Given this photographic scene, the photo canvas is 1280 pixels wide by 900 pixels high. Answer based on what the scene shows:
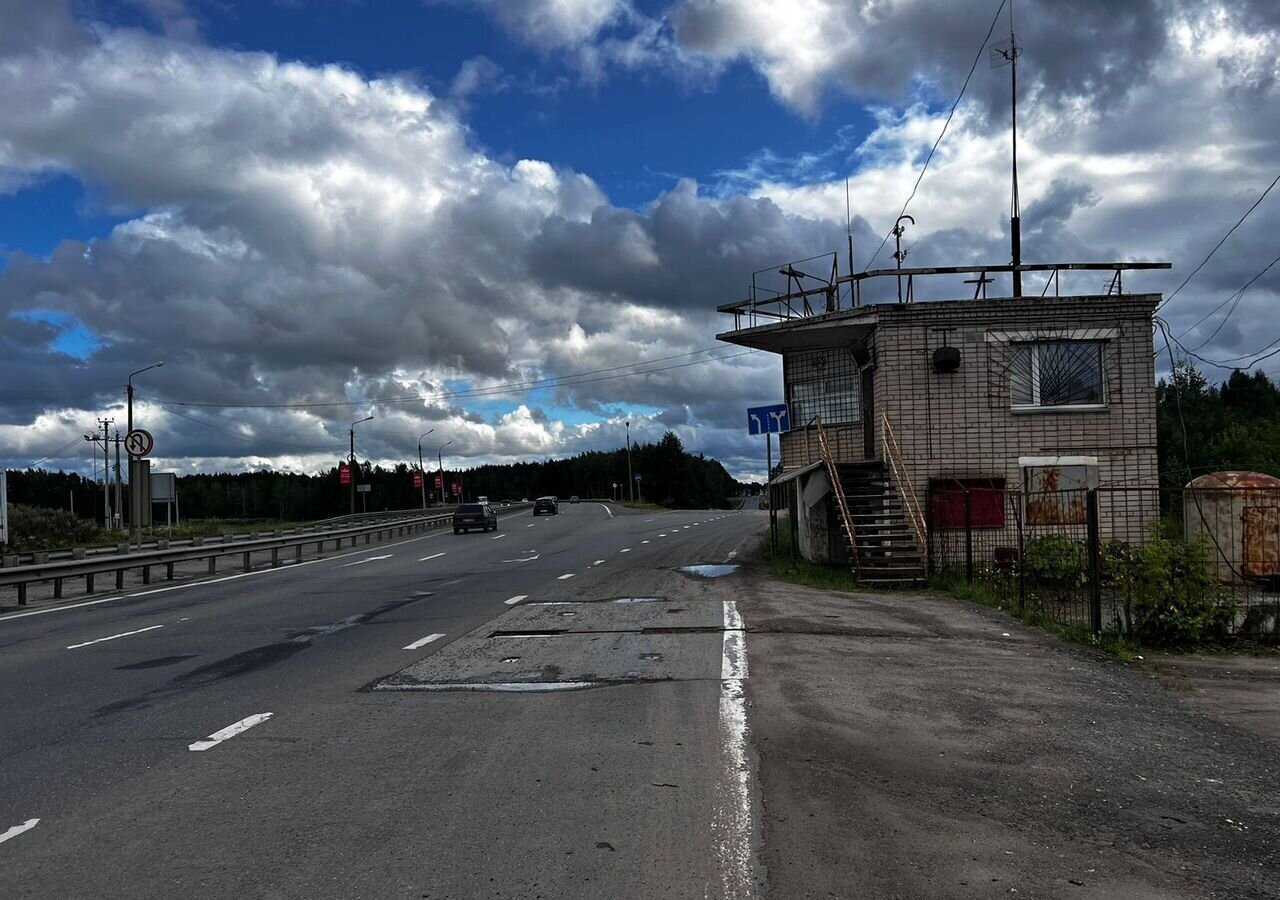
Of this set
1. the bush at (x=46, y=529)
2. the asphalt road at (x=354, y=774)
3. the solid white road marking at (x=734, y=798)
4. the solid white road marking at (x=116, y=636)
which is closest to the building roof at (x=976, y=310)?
the asphalt road at (x=354, y=774)

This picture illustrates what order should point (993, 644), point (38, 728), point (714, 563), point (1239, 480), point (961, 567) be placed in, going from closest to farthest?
point (38, 728) < point (993, 644) < point (1239, 480) < point (961, 567) < point (714, 563)

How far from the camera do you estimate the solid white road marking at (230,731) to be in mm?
7129

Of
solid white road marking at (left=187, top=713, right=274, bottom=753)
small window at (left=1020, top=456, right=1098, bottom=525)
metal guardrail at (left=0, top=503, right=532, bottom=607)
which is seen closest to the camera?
solid white road marking at (left=187, top=713, right=274, bottom=753)

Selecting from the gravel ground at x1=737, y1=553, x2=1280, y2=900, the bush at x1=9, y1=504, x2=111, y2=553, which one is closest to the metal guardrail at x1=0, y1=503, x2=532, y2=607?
the bush at x1=9, y1=504, x2=111, y2=553

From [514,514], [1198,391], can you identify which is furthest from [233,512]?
[1198,391]

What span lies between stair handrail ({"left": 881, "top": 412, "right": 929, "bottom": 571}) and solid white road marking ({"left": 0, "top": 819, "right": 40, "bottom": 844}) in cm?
1517

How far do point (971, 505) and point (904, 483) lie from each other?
154cm

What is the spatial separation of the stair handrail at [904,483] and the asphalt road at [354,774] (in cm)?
747

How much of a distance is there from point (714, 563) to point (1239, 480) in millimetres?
11492

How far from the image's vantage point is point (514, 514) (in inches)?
3091

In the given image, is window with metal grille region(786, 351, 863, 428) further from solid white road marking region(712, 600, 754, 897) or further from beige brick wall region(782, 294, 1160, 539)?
solid white road marking region(712, 600, 754, 897)

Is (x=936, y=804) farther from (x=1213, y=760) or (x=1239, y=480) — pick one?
(x=1239, y=480)

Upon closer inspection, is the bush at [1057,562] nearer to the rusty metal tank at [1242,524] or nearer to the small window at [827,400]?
the rusty metal tank at [1242,524]

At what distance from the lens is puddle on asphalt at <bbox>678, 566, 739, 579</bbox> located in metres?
20.8
